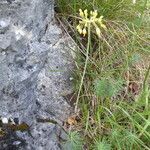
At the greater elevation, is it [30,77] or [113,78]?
[30,77]

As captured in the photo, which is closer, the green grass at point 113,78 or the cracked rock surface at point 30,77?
the cracked rock surface at point 30,77

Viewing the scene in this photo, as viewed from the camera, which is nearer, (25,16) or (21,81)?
(25,16)

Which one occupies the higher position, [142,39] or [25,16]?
[25,16]

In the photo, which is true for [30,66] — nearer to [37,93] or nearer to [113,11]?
[37,93]

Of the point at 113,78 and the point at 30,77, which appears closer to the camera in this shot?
the point at 30,77

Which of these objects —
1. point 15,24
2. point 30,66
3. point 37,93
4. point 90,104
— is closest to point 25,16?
point 15,24
